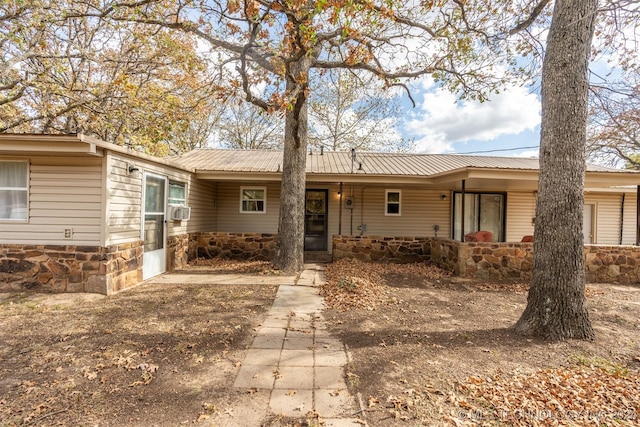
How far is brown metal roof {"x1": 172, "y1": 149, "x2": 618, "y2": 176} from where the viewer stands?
9.19 metres

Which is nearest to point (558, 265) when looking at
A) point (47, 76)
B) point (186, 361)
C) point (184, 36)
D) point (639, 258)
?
point (186, 361)

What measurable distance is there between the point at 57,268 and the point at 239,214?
222 inches

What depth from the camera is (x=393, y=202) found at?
1039 cm

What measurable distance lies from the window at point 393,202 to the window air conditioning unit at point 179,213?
6365 mm

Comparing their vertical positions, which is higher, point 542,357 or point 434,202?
point 434,202

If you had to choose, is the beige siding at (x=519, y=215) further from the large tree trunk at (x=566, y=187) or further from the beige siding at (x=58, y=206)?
the beige siding at (x=58, y=206)

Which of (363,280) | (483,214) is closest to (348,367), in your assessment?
(363,280)

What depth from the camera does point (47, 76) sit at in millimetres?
8086

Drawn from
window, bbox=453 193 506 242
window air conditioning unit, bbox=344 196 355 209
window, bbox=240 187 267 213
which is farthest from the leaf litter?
window, bbox=240 187 267 213

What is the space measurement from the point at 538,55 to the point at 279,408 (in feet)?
26.6

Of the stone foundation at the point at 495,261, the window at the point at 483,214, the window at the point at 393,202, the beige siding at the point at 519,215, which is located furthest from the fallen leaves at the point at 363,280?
the beige siding at the point at 519,215

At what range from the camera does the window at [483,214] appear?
10516 mm

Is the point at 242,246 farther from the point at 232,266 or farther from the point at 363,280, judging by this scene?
the point at 363,280

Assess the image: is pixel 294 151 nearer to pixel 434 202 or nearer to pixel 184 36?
pixel 434 202
